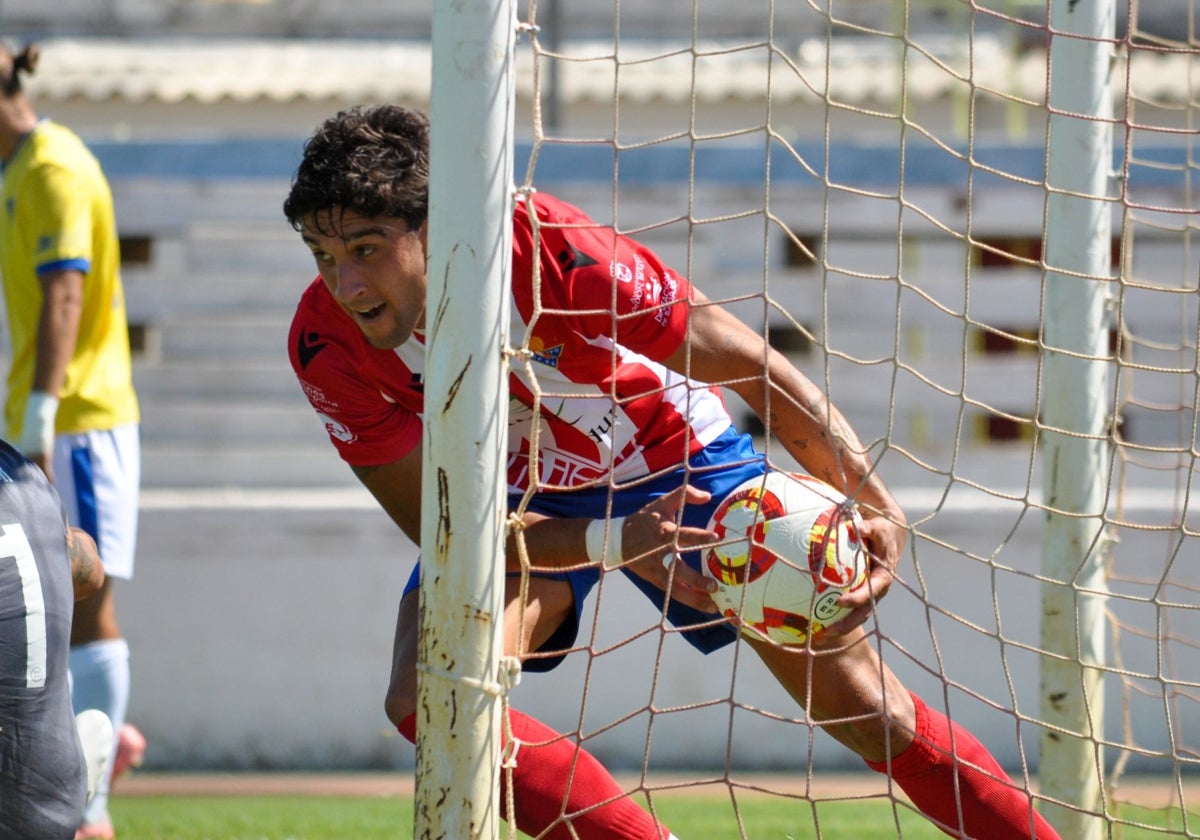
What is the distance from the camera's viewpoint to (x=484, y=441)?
2264mm

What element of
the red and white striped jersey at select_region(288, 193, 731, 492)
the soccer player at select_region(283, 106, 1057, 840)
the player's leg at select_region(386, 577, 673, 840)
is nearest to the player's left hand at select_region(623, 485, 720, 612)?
the soccer player at select_region(283, 106, 1057, 840)

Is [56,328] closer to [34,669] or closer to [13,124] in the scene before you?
[13,124]

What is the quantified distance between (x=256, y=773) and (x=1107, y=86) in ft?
13.4

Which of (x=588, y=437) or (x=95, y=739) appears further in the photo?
(x=588, y=437)

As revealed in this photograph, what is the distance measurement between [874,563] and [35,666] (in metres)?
1.46

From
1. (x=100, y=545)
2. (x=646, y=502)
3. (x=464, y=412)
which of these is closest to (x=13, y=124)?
(x=100, y=545)

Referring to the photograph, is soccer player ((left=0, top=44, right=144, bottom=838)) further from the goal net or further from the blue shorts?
the blue shorts

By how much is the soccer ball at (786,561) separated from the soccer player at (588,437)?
0.05 m

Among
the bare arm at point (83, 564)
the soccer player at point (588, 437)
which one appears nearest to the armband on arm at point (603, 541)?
the soccer player at point (588, 437)

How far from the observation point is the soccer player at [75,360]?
405cm

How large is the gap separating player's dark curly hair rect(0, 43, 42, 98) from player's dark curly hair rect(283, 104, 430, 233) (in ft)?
6.27

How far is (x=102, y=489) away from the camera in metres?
4.12

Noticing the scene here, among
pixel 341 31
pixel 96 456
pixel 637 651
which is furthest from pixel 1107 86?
pixel 341 31

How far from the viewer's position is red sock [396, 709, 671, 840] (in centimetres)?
256
